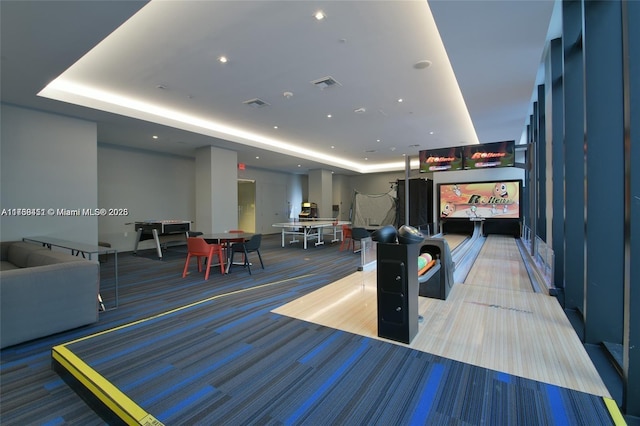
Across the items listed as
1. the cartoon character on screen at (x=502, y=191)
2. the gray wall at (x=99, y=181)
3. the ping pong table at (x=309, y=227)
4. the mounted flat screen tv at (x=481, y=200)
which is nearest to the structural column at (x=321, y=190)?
the ping pong table at (x=309, y=227)

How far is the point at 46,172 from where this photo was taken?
518cm

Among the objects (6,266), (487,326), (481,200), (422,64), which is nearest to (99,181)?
(6,266)

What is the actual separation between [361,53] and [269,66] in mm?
1436

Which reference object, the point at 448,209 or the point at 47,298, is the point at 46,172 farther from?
the point at 448,209

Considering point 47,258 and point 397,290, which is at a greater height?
point 47,258

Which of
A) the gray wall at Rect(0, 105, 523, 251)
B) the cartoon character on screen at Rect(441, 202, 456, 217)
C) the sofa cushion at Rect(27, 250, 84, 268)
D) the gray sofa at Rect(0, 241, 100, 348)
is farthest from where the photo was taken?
the cartoon character on screen at Rect(441, 202, 456, 217)

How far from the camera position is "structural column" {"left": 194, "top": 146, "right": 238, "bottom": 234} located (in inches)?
320

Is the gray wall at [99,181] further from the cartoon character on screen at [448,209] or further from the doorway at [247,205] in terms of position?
the cartoon character on screen at [448,209]

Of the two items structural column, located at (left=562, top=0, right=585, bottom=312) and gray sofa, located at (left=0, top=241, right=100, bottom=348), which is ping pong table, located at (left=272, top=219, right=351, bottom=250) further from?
structural column, located at (left=562, top=0, right=585, bottom=312)

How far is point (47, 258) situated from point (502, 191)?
11561 millimetres

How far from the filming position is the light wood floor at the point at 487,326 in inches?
77.4

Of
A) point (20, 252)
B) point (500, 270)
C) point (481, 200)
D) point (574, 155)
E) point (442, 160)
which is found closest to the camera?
point (574, 155)

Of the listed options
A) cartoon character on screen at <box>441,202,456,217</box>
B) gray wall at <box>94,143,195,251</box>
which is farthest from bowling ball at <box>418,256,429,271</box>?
gray wall at <box>94,143,195,251</box>

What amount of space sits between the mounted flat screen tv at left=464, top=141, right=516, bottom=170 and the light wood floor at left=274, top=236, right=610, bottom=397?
10.4 feet
